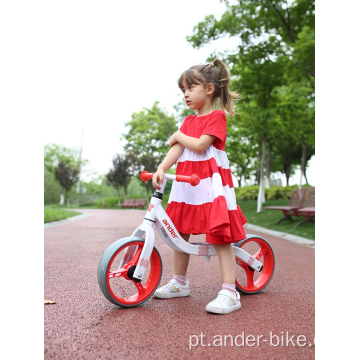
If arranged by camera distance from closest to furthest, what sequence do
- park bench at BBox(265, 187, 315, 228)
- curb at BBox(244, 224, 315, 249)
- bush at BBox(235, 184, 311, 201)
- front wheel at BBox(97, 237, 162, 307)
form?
front wheel at BBox(97, 237, 162, 307), curb at BBox(244, 224, 315, 249), park bench at BBox(265, 187, 315, 228), bush at BBox(235, 184, 311, 201)

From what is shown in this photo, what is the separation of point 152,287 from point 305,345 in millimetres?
1006

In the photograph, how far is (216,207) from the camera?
2.42 meters

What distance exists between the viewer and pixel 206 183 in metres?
2.54

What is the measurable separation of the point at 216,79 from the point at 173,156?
0.60m

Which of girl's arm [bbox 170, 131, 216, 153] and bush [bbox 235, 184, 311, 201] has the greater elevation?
girl's arm [bbox 170, 131, 216, 153]

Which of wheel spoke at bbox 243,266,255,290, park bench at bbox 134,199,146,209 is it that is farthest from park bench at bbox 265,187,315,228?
park bench at bbox 134,199,146,209

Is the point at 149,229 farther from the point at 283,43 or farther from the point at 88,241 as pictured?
the point at 283,43

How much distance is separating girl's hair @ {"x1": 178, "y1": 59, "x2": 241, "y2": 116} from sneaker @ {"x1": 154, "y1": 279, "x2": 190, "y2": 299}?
125 centimetres

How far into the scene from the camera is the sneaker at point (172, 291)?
2646mm

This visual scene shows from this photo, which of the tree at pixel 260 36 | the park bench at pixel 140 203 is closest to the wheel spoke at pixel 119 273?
the tree at pixel 260 36

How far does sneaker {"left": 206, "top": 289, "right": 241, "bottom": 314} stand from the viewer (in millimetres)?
2301

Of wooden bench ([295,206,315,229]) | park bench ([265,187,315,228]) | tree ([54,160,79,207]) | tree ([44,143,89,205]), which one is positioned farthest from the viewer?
tree ([44,143,89,205])

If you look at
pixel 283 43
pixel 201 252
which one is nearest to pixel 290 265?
pixel 201 252

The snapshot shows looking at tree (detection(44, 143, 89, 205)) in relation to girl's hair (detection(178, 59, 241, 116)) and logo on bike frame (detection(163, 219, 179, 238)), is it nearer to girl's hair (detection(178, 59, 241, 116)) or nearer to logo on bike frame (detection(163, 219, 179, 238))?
girl's hair (detection(178, 59, 241, 116))
